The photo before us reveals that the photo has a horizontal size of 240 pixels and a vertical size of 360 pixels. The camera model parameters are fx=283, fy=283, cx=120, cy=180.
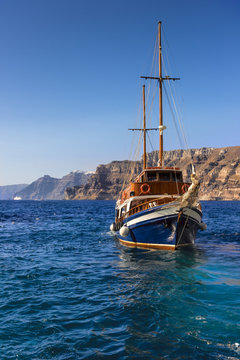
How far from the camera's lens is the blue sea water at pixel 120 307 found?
7.66 meters

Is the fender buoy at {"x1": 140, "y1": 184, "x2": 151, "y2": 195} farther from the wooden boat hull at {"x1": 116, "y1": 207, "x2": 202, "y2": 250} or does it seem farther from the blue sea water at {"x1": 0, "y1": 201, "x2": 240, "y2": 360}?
the blue sea water at {"x1": 0, "y1": 201, "x2": 240, "y2": 360}

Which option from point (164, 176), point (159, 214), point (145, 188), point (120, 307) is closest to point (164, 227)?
point (159, 214)

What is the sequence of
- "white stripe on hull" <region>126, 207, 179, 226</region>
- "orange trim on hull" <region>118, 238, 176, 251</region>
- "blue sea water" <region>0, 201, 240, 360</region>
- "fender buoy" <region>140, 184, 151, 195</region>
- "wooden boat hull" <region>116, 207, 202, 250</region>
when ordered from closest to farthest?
"blue sea water" <region>0, 201, 240, 360</region>
"white stripe on hull" <region>126, 207, 179, 226</region>
"wooden boat hull" <region>116, 207, 202, 250</region>
"orange trim on hull" <region>118, 238, 176, 251</region>
"fender buoy" <region>140, 184, 151, 195</region>

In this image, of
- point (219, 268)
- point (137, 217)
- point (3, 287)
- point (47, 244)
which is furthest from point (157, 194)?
point (3, 287)

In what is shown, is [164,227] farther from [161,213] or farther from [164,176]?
[164,176]

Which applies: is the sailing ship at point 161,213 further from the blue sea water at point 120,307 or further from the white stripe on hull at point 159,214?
the blue sea water at point 120,307

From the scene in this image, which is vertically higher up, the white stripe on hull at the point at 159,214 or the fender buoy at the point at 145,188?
the fender buoy at the point at 145,188

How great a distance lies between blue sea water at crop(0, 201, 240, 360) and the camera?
7656 mm

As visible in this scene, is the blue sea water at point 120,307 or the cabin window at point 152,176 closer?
the blue sea water at point 120,307

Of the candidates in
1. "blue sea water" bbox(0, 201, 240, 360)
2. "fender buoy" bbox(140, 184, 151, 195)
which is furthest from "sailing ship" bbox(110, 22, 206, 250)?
"blue sea water" bbox(0, 201, 240, 360)

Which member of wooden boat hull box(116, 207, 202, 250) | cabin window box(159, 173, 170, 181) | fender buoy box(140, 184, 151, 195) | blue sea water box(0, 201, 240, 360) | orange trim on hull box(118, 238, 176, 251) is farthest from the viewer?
cabin window box(159, 173, 170, 181)

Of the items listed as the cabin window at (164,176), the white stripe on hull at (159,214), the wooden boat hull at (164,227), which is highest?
the cabin window at (164,176)

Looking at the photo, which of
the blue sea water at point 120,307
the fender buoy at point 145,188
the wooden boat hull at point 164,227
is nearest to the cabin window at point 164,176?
the fender buoy at point 145,188

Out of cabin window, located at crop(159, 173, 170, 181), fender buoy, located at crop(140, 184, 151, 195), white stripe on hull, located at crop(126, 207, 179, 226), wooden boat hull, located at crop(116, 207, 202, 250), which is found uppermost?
cabin window, located at crop(159, 173, 170, 181)
